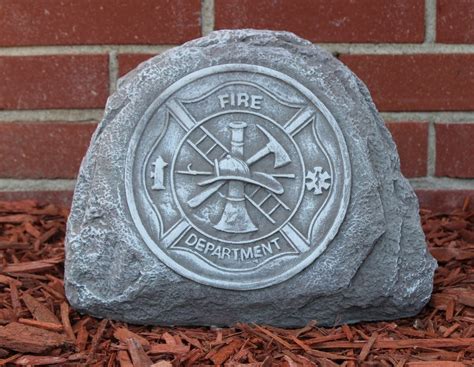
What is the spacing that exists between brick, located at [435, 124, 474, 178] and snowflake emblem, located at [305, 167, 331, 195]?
83 cm

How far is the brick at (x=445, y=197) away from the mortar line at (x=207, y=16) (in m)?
0.88

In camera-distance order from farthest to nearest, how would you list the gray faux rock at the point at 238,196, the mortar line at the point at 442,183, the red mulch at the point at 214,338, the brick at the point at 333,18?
the mortar line at the point at 442,183, the brick at the point at 333,18, the gray faux rock at the point at 238,196, the red mulch at the point at 214,338

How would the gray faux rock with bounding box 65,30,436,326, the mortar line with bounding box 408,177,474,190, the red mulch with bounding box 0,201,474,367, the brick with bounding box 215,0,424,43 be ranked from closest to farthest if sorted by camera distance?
the red mulch with bounding box 0,201,474,367 → the gray faux rock with bounding box 65,30,436,326 → the brick with bounding box 215,0,424,43 → the mortar line with bounding box 408,177,474,190

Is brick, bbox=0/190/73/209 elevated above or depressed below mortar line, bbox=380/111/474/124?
below

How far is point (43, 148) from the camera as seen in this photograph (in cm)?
264

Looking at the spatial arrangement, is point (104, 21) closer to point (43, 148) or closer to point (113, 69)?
point (113, 69)

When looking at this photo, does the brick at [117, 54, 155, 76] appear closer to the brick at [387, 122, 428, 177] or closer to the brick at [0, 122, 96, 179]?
the brick at [0, 122, 96, 179]

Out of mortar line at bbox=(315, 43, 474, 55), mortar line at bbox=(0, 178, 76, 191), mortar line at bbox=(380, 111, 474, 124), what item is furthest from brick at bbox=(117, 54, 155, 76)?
mortar line at bbox=(380, 111, 474, 124)

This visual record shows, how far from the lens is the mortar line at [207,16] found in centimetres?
255

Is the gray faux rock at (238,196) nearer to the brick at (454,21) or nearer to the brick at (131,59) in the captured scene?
the brick at (131,59)

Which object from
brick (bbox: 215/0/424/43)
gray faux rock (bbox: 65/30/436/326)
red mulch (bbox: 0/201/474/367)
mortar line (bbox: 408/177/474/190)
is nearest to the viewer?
red mulch (bbox: 0/201/474/367)

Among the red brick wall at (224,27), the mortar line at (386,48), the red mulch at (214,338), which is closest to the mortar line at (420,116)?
the red brick wall at (224,27)

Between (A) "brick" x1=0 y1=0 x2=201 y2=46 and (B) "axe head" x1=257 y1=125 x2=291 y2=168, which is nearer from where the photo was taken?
(B) "axe head" x1=257 y1=125 x2=291 y2=168

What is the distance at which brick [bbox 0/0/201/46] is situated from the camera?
8.36 feet
